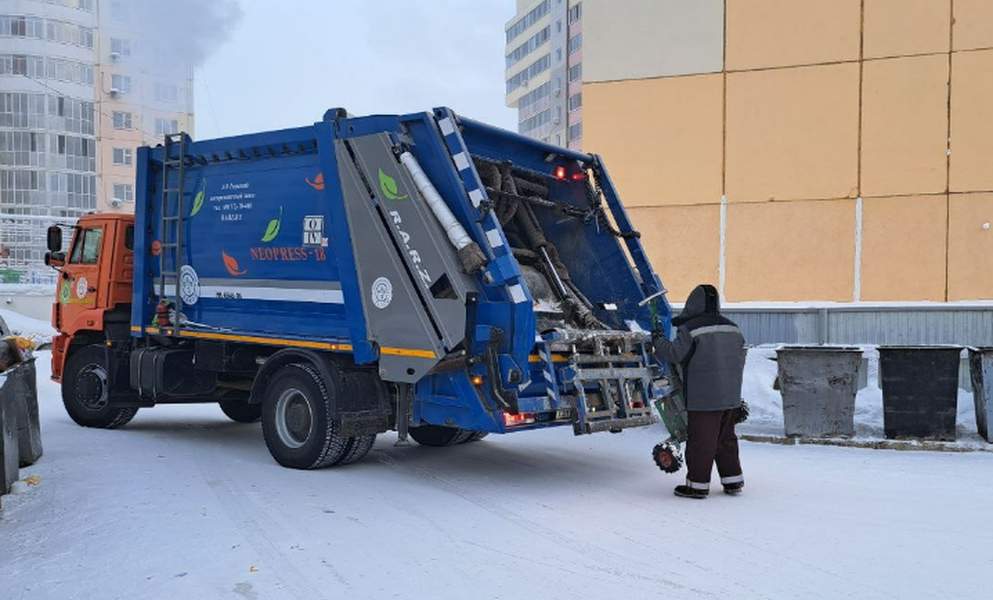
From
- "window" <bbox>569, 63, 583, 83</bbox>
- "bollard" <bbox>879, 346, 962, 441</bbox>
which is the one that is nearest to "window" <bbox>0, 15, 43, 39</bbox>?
"window" <bbox>569, 63, 583, 83</bbox>

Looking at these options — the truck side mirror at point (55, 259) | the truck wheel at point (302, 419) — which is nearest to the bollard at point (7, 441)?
the truck wheel at point (302, 419)

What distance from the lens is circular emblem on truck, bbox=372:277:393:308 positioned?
665 cm

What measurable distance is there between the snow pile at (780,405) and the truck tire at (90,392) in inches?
263

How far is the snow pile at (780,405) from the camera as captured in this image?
29.4ft

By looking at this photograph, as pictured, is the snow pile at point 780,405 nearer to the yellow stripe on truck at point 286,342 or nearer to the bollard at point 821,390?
the bollard at point 821,390

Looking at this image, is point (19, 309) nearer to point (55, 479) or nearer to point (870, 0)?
point (55, 479)

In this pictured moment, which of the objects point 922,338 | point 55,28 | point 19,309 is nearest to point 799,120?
point 922,338

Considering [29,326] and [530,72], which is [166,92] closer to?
[29,326]

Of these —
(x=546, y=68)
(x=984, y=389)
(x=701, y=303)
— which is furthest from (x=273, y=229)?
(x=546, y=68)

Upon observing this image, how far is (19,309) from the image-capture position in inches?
1023

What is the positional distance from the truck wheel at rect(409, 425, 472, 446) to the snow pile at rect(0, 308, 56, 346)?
16327 millimetres

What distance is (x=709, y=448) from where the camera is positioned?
20.6 feet

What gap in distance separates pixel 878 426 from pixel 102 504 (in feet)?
24.1

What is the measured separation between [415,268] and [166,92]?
14.0 m
